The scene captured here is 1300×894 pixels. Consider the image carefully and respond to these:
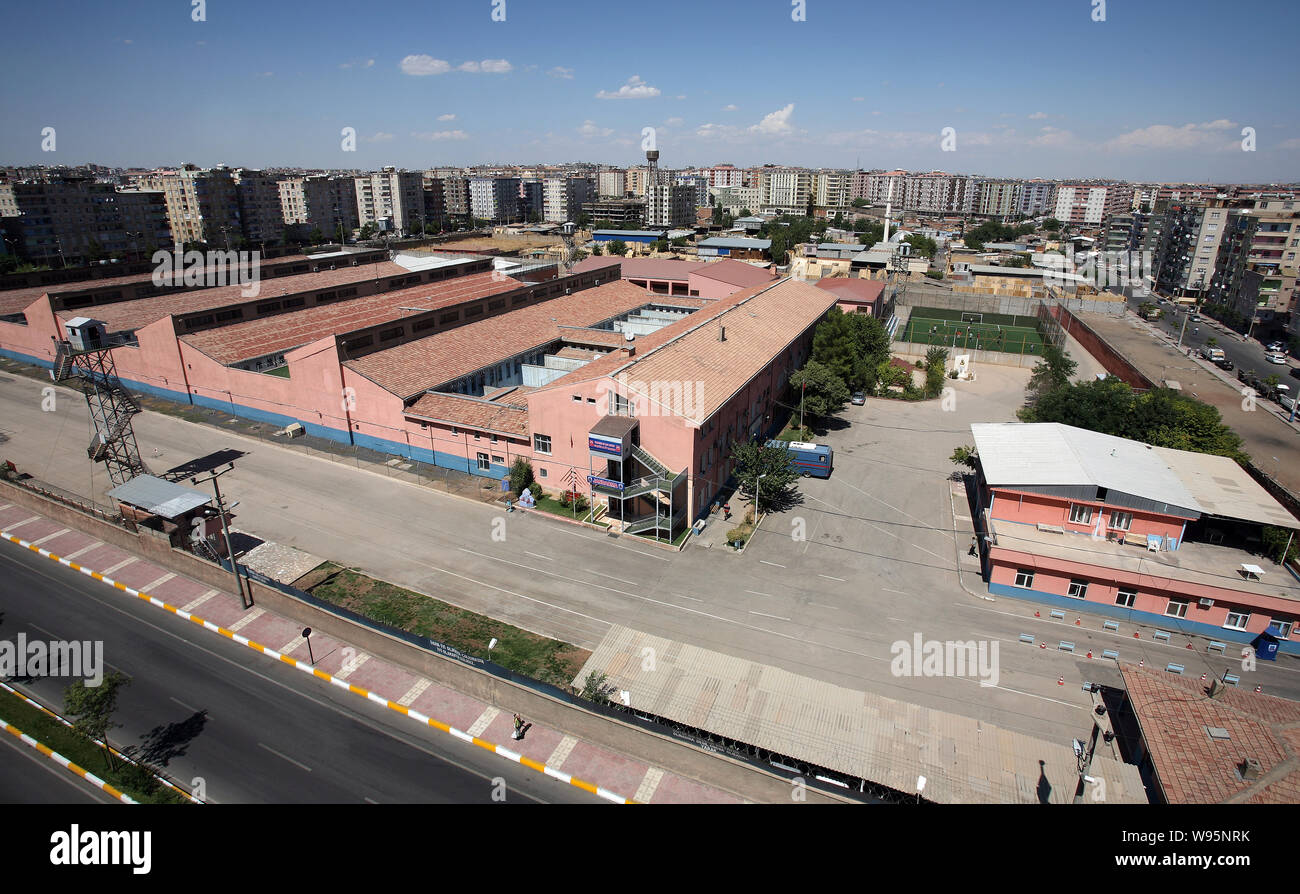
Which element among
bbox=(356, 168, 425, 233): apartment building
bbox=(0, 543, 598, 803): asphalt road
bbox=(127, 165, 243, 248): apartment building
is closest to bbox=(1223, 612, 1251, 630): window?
bbox=(0, 543, 598, 803): asphalt road

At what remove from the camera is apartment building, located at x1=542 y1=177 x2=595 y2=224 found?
169125mm

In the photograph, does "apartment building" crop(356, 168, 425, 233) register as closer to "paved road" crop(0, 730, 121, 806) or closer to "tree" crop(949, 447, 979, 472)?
"tree" crop(949, 447, 979, 472)

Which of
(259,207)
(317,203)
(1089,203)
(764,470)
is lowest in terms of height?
(764,470)

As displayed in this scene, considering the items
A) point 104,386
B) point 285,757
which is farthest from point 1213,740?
point 104,386

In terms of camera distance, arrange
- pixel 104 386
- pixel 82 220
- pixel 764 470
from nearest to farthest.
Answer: pixel 104 386 → pixel 764 470 → pixel 82 220

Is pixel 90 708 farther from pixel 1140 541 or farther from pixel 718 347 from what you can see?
pixel 1140 541

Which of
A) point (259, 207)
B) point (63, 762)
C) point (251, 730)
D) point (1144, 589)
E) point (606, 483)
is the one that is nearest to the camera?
point (63, 762)

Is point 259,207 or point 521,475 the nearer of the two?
point 521,475

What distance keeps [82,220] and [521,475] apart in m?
107

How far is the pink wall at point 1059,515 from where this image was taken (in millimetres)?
25484

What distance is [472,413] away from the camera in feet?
112

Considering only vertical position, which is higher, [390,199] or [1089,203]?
[1089,203]
